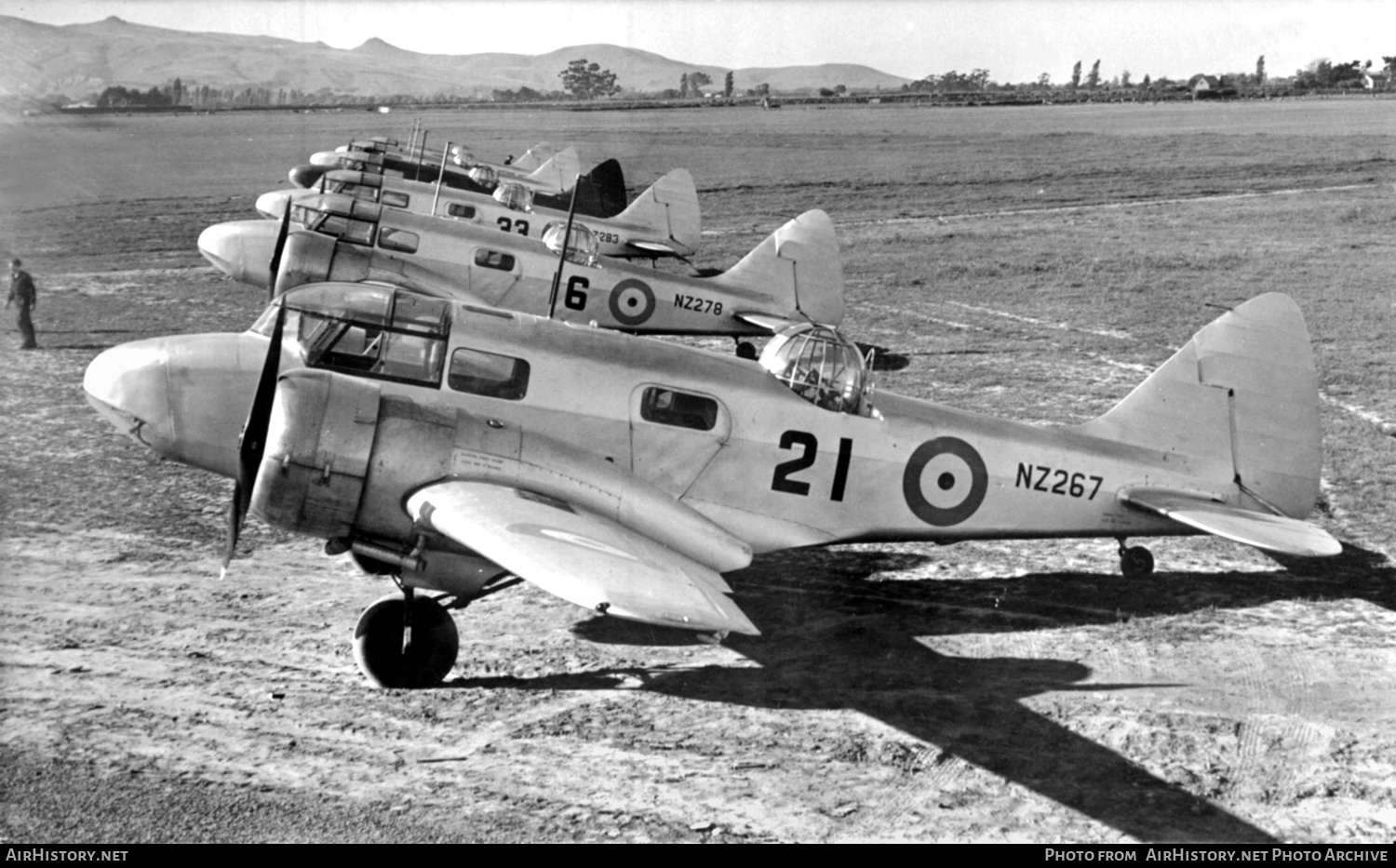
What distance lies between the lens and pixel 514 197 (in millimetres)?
23625

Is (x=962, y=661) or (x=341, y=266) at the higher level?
(x=341, y=266)

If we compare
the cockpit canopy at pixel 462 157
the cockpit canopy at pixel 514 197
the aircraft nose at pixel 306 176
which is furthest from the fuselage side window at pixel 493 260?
the aircraft nose at pixel 306 176

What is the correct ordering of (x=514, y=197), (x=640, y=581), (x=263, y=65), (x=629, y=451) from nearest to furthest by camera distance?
(x=640, y=581) → (x=629, y=451) → (x=514, y=197) → (x=263, y=65)

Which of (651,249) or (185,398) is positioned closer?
(185,398)

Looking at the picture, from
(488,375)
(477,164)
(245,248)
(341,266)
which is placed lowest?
(245,248)

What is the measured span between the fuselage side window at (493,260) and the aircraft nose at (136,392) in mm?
10034

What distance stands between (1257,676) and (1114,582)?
76.8 inches

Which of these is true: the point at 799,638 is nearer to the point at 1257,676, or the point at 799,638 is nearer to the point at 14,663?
the point at 1257,676

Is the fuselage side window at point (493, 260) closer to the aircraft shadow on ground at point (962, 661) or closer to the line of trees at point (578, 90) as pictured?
the line of trees at point (578, 90)

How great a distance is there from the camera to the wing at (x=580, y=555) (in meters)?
6.35

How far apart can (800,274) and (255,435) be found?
43.4ft

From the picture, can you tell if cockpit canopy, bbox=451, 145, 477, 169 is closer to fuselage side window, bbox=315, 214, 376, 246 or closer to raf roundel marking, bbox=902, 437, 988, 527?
fuselage side window, bbox=315, 214, 376, 246

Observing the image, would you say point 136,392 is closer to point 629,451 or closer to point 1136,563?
point 629,451

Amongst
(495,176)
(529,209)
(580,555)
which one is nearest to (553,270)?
(529,209)
